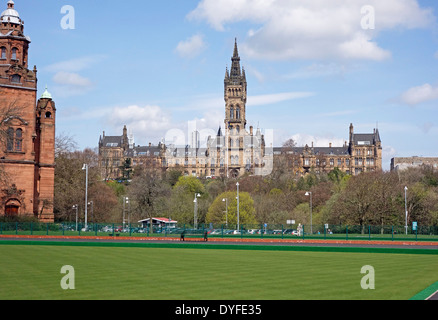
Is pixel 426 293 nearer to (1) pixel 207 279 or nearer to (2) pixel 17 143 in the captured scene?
(1) pixel 207 279

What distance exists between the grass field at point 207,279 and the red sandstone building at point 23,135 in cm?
4543

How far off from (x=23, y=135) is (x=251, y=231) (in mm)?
32407

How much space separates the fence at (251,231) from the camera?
6350 centimetres

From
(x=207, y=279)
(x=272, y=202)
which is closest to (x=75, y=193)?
(x=272, y=202)

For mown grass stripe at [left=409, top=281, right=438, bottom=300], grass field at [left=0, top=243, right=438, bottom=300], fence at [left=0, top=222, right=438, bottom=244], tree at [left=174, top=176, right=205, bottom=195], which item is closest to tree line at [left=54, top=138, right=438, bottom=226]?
tree at [left=174, top=176, right=205, bottom=195]

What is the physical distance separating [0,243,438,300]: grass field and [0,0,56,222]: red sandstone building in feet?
149

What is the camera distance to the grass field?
17.8 meters

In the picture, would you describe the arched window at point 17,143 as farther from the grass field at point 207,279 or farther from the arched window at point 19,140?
the grass field at point 207,279
